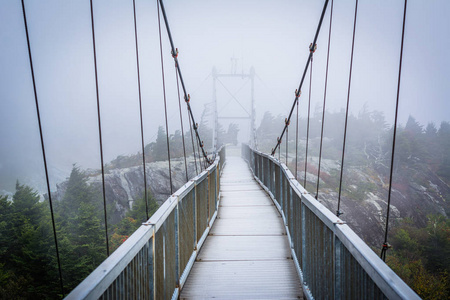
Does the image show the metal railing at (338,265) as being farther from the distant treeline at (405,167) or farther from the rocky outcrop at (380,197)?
the rocky outcrop at (380,197)

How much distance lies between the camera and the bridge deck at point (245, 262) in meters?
3.10

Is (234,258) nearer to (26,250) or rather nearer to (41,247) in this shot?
(26,250)

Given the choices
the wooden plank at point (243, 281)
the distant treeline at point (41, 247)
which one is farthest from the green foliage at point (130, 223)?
the wooden plank at point (243, 281)

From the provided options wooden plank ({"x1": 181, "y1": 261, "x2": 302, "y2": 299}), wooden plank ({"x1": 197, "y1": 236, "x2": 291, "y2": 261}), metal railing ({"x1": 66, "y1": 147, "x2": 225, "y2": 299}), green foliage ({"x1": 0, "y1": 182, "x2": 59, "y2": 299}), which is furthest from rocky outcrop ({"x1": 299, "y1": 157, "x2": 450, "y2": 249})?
metal railing ({"x1": 66, "y1": 147, "x2": 225, "y2": 299})

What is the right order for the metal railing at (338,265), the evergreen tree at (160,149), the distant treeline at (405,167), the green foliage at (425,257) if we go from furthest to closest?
1. the evergreen tree at (160,149)
2. the distant treeline at (405,167)
3. the green foliage at (425,257)
4. the metal railing at (338,265)

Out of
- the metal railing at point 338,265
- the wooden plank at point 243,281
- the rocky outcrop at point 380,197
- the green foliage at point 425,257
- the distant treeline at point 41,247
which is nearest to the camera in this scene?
the metal railing at point 338,265

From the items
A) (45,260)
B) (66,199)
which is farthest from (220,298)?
(66,199)

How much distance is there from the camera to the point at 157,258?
87.8 inches

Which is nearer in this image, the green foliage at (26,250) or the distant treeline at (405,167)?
the green foliage at (26,250)

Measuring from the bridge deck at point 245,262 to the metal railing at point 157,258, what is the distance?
9.0 inches

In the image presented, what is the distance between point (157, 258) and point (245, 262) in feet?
6.40

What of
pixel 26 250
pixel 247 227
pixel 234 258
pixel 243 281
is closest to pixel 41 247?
pixel 26 250

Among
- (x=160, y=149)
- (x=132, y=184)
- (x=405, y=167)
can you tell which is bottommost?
(x=132, y=184)

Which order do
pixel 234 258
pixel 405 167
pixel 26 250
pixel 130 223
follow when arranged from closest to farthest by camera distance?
1. pixel 234 258
2. pixel 26 250
3. pixel 130 223
4. pixel 405 167
